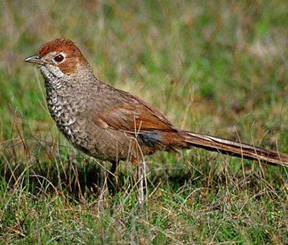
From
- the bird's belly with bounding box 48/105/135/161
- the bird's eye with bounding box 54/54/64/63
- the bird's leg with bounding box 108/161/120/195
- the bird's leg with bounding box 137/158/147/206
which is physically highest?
the bird's eye with bounding box 54/54/64/63

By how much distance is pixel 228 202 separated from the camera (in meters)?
5.50

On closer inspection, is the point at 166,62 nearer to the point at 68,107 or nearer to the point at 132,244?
the point at 68,107

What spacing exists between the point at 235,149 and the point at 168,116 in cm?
155

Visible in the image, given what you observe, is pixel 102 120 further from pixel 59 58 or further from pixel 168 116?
pixel 168 116

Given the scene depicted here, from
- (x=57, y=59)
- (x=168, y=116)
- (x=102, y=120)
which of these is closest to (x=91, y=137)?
(x=102, y=120)

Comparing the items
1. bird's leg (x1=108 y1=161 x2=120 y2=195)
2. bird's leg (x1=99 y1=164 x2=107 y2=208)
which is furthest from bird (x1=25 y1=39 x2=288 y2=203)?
bird's leg (x1=99 y1=164 x2=107 y2=208)

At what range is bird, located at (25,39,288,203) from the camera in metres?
6.00

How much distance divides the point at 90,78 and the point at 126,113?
0.41 m

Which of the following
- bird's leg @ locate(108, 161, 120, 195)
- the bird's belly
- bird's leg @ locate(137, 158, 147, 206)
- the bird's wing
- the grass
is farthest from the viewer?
bird's leg @ locate(108, 161, 120, 195)

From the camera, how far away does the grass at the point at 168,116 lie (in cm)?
522

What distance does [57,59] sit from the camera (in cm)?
614

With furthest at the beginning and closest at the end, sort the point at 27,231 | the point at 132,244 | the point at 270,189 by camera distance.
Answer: the point at 270,189 < the point at 27,231 < the point at 132,244

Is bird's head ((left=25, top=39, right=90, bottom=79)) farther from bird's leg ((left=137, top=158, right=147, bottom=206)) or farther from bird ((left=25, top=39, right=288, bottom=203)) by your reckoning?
Answer: bird's leg ((left=137, top=158, right=147, bottom=206))

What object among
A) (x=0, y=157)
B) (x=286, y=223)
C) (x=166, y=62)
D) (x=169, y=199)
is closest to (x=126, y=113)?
(x=169, y=199)
